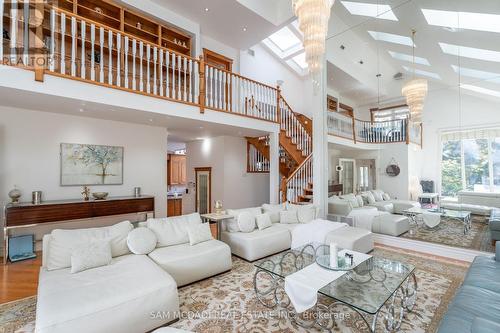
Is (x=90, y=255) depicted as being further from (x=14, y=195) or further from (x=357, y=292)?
(x=357, y=292)

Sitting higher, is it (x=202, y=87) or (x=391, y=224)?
(x=202, y=87)

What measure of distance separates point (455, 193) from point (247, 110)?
4.43 meters

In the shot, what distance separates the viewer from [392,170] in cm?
450

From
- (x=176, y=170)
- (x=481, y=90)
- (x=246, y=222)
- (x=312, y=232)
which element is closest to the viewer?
(x=481, y=90)

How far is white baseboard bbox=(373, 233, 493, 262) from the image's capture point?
3.87 metres

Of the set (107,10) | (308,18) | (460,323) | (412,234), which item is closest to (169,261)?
(460,323)

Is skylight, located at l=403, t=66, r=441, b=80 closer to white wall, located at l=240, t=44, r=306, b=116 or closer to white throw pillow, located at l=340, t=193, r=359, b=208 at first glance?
white throw pillow, located at l=340, t=193, r=359, b=208

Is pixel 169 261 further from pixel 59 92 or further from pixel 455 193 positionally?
pixel 455 193

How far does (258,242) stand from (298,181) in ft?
8.49

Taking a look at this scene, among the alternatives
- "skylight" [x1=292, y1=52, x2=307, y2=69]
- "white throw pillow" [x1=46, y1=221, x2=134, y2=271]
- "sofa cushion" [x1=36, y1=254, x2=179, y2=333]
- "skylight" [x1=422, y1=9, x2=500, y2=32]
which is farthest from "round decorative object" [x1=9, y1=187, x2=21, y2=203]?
"skylight" [x1=292, y1=52, x2=307, y2=69]

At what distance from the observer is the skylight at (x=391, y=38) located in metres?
4.12

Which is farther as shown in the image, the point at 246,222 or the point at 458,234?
the point at 246,222

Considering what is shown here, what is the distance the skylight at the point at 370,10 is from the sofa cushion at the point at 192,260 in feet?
15.9

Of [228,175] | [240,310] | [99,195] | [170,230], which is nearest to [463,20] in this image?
[240,310]
